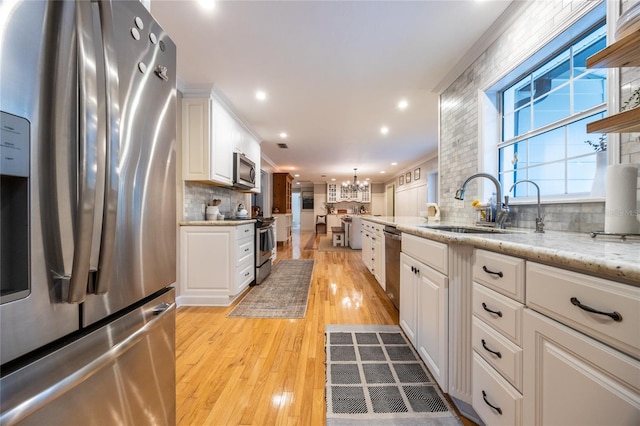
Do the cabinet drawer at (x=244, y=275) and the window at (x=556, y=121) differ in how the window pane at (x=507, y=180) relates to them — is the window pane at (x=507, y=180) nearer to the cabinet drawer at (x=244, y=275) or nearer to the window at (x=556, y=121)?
the window at (x=556, y=121)

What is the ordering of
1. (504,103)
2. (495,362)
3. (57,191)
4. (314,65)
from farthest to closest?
(314,65)
(504,103)
(495,362)
(57,191)

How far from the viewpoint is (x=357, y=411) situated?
1284mm

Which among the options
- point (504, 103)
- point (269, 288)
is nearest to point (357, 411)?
point (269, 288)

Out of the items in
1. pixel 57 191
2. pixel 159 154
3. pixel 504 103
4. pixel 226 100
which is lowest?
pixel 57 191

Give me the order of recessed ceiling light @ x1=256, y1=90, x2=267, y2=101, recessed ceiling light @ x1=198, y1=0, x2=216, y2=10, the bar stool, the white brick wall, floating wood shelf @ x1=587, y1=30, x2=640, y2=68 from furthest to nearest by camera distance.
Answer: the bar stool, recessed ceiling light @ x1=256, y1=90, x2=267, y2=101, recessed ceiling light @ x1=198, y1=0, x2=216, y2=10, the white brick wall, floating wood shelf @ x1=587, y1=30, x2=640, y2=68

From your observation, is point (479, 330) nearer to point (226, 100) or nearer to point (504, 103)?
point (504, 103)

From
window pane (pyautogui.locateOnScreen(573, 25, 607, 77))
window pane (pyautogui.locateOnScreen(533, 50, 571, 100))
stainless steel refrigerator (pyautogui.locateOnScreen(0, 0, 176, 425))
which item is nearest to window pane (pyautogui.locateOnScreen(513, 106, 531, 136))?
window pane (pyautogui.locateOnScreen(533, 50, 571, 100))

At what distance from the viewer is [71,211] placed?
52 cm

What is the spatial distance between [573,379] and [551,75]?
6.49 feet

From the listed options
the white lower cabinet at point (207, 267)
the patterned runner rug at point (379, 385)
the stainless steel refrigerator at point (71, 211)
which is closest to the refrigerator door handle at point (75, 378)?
the stainless steel refrigerator at point (71, 211)

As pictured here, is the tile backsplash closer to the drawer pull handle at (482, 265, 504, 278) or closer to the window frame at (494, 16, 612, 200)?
the drawer pull handle at (482, 265, 504, 278)

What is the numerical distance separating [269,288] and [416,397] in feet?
7.56

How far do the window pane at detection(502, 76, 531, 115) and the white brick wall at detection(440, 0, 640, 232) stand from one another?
0.19 m

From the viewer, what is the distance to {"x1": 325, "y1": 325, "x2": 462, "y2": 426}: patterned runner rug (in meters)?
1.25
